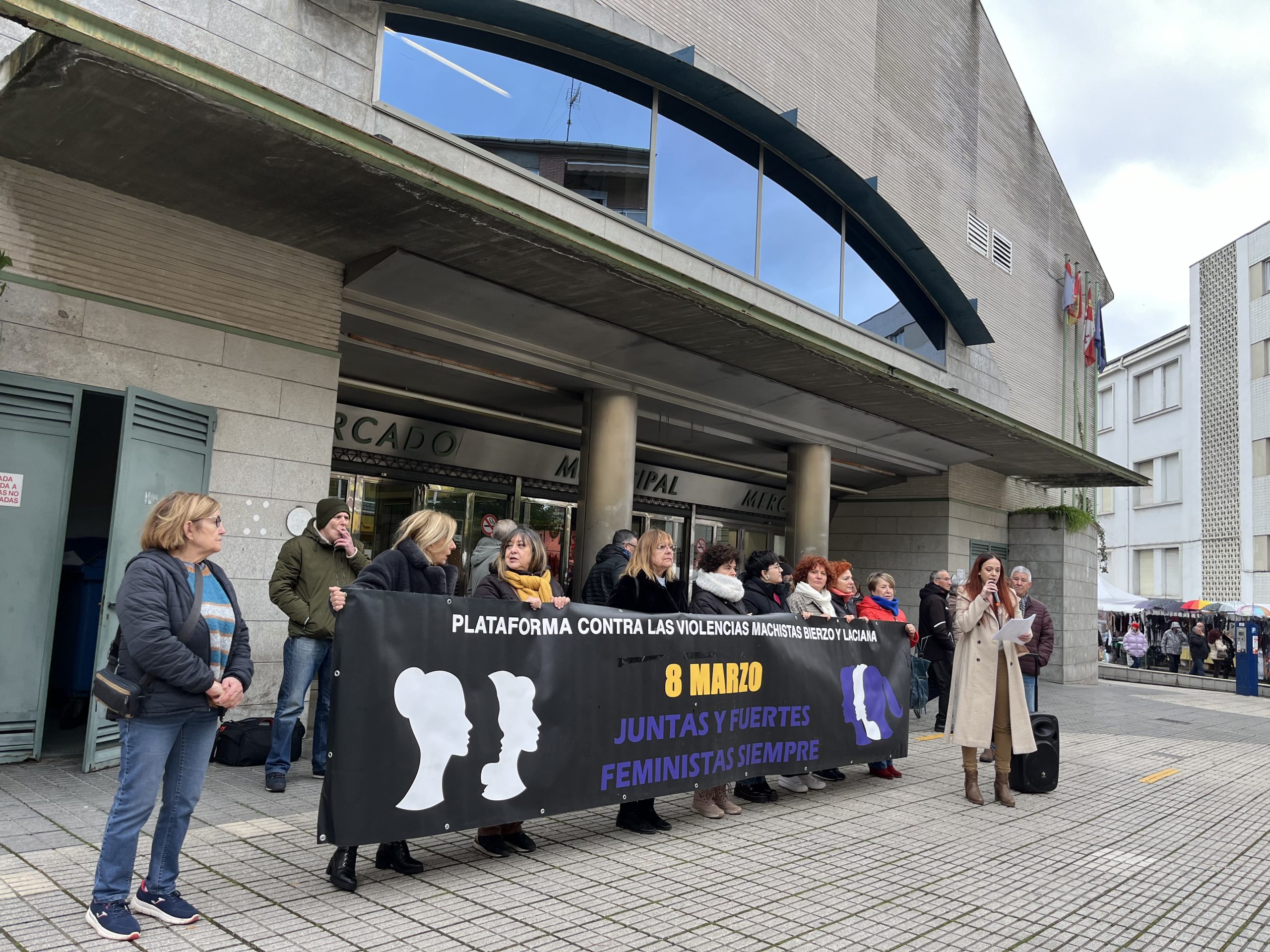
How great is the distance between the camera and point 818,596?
7.28 m

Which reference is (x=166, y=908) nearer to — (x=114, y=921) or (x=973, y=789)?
(x=114, y=921)

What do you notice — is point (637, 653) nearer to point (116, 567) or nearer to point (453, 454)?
point (116, 567)

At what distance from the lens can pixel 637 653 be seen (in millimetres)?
5625

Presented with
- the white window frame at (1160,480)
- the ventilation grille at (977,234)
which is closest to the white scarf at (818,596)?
the ventilation grille at (977,234)

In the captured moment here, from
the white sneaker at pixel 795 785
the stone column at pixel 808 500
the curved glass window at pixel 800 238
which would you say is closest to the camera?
the white sneaker at pixel 795 785

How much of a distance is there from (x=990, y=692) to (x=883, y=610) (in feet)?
4.93

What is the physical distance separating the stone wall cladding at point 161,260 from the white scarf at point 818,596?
497 cm

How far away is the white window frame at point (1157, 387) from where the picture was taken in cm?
4316

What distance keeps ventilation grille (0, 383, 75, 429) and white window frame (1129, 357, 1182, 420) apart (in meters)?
46.6

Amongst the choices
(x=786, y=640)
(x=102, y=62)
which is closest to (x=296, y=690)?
(x=786, y=640)

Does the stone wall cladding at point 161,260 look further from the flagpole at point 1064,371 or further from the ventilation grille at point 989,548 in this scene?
the flagpole at point 1064,371

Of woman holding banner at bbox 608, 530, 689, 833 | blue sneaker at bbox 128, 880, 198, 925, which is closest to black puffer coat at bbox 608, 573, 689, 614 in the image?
woman holding banner at bbox 608, 530, 689, 833

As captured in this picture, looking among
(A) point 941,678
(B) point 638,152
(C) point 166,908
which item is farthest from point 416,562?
(B) point 638,152

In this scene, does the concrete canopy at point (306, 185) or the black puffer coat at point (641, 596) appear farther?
the black puffer coat at point (641, 596)
